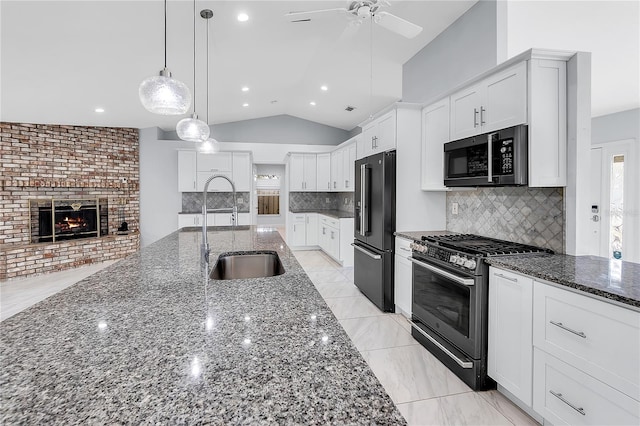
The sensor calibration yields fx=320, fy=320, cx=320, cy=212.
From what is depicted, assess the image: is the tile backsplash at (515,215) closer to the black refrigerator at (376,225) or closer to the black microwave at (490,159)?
the black microwave at (490,159)

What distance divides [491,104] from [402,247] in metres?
1.50

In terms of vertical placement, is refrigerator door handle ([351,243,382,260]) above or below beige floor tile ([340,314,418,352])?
above

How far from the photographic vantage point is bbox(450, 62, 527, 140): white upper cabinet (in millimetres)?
2102

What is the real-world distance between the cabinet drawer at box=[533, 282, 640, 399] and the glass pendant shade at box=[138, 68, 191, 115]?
83.1 inches

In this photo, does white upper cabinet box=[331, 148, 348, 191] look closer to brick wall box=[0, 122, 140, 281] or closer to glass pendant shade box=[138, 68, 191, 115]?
brick wall box=[0, 122, 140, 281]

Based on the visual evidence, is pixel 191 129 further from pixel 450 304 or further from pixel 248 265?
pixel 450 304

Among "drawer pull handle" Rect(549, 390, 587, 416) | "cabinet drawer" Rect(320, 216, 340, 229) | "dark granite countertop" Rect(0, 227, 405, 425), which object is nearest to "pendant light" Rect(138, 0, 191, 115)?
"dark granite countertop" Rect(0, 227, 405, 425)

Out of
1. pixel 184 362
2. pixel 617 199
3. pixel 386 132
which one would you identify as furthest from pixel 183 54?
pixel 617 199

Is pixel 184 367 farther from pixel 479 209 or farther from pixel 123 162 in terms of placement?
pixel 123 162

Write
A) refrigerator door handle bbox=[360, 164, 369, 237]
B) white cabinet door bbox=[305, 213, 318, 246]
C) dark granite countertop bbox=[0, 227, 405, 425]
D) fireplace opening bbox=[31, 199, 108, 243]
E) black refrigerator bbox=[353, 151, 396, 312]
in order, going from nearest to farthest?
dark granite countertop bbox=[0, 227, 405, 425] < black refrigerator bbox=[353, 151, 396, 312] < refrigerator door handle bbox=[360, 164, 369, 237] < fireplace opening bbox=[31, 199, 108, 243] < white cabinet door bbox=[305, 213, 318, 246]

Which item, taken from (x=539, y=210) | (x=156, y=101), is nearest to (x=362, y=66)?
(x=539, y=210)

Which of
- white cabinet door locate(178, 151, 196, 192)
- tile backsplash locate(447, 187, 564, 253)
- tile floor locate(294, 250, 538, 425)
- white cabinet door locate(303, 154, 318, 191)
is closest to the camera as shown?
tile floor locate(294, 250, 538, 425)

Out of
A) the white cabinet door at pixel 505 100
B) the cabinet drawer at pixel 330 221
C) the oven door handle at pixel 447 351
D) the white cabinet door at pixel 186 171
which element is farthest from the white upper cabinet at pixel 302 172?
the white cabinet door at pixel 505 100

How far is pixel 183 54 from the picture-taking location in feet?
12.2
